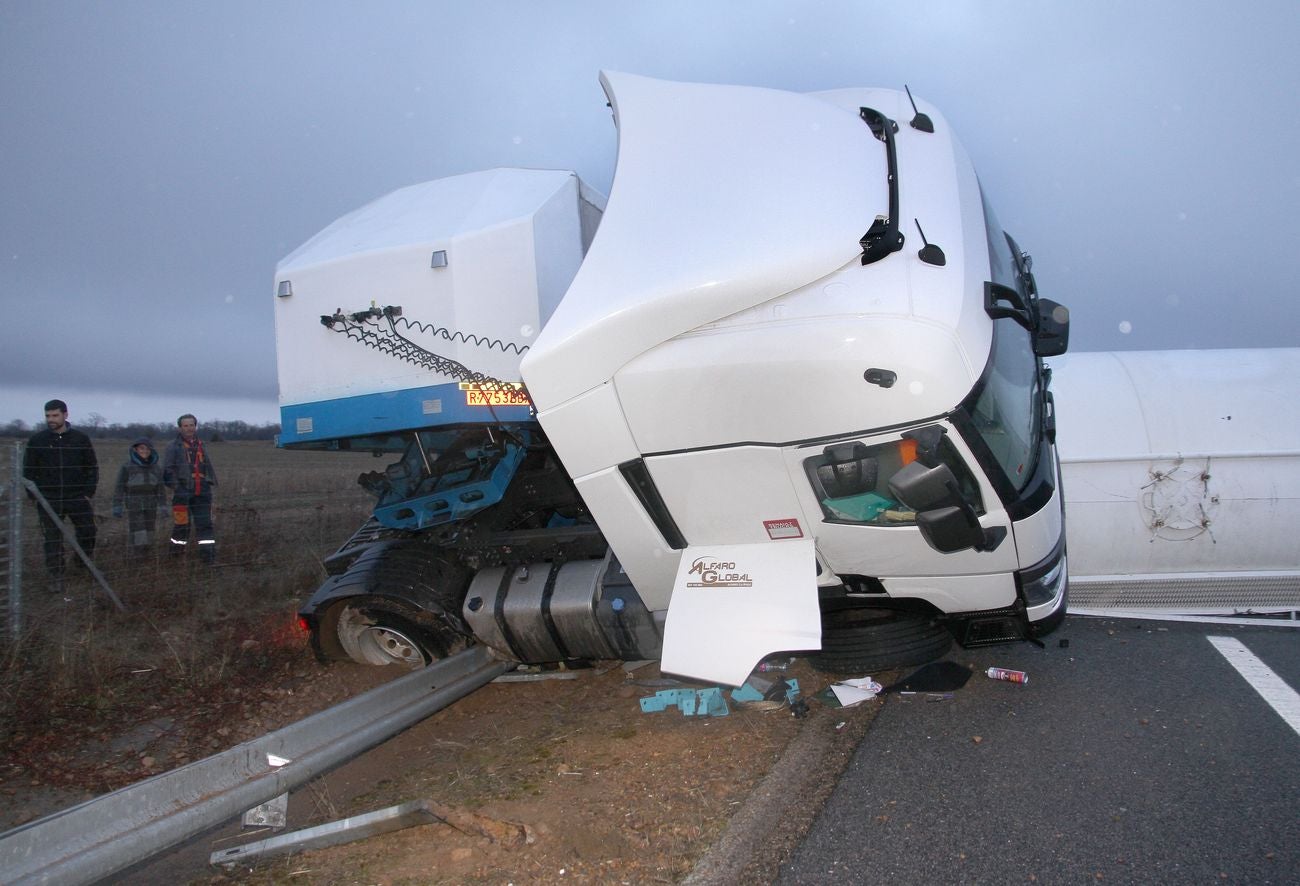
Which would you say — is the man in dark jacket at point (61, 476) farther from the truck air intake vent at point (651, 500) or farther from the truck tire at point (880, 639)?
the truck tire at point (880, 639)

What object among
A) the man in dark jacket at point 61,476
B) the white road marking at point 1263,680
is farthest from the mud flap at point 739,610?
the man in dark jacket at point 61,476

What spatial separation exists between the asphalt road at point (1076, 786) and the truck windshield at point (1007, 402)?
4.26ft

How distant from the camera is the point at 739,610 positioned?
13.1 feet

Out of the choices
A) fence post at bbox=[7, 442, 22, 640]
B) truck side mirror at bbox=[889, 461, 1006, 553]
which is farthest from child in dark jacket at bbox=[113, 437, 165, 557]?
truck side mirror at bbox=[889, 461, 1006, 553]

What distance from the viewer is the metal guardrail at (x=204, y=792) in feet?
10.2

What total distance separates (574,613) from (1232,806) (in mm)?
3372

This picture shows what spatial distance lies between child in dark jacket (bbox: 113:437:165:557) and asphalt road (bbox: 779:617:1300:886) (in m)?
6.29

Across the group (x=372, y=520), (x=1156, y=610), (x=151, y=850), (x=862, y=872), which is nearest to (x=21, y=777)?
(x=151, y=850)

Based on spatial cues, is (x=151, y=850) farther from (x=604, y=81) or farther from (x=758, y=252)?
(x=604, y=81)

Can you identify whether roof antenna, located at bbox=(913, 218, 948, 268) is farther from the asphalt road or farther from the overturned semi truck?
the asphalt road

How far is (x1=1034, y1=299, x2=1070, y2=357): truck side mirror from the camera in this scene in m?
4.09

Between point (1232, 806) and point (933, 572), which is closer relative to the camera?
point (1232, 806)

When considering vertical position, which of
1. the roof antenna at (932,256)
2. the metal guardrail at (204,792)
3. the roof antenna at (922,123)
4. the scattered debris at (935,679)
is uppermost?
the roof antenna at (922,123)

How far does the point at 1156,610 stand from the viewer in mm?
6418
